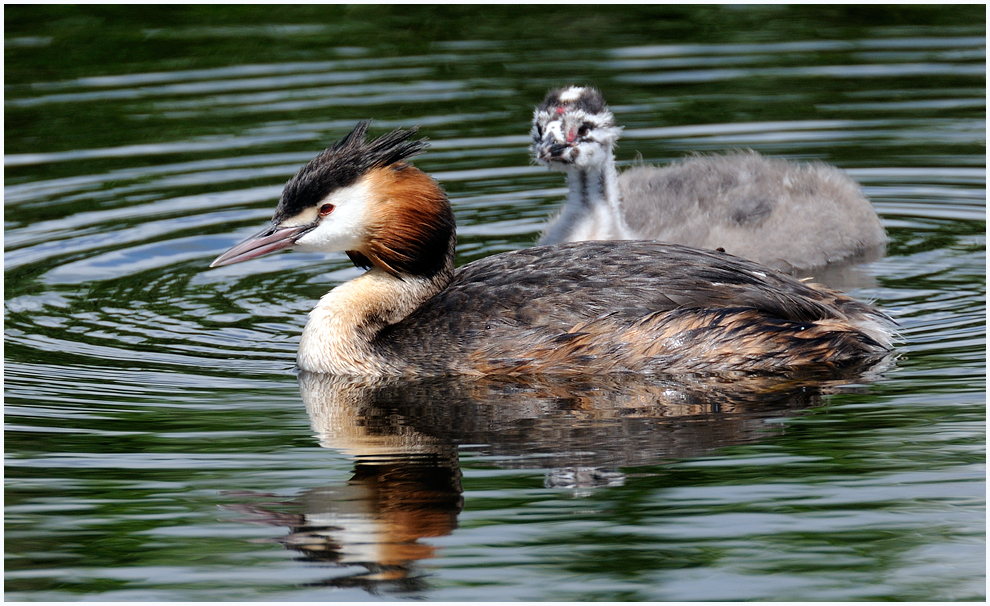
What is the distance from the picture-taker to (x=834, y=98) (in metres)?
12.9

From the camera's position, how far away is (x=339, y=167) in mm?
7133

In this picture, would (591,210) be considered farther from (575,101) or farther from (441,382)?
(441,382)

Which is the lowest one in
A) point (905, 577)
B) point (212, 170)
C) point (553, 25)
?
point (905, 577)

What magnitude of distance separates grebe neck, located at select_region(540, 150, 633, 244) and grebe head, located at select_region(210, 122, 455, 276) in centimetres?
178

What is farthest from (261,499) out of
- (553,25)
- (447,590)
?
(553,25)

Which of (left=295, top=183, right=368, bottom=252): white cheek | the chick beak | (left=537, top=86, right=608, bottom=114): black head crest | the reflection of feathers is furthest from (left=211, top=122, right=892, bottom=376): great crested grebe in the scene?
(left=537, top=86, right=608, bottom=114): black head crest

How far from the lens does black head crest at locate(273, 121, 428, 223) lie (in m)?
7.11

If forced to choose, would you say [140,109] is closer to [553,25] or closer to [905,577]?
[553,25]

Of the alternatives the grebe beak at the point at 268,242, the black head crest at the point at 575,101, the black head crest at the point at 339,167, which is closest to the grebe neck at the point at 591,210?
the black head crest at the point at 575,101

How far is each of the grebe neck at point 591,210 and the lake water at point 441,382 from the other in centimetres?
72

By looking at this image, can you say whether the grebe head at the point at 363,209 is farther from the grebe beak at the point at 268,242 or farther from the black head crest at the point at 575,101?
the black head crest at the point at 575,101

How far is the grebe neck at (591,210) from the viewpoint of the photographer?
8945 mm

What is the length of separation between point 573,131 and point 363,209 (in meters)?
2.11

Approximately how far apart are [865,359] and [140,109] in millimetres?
7454
